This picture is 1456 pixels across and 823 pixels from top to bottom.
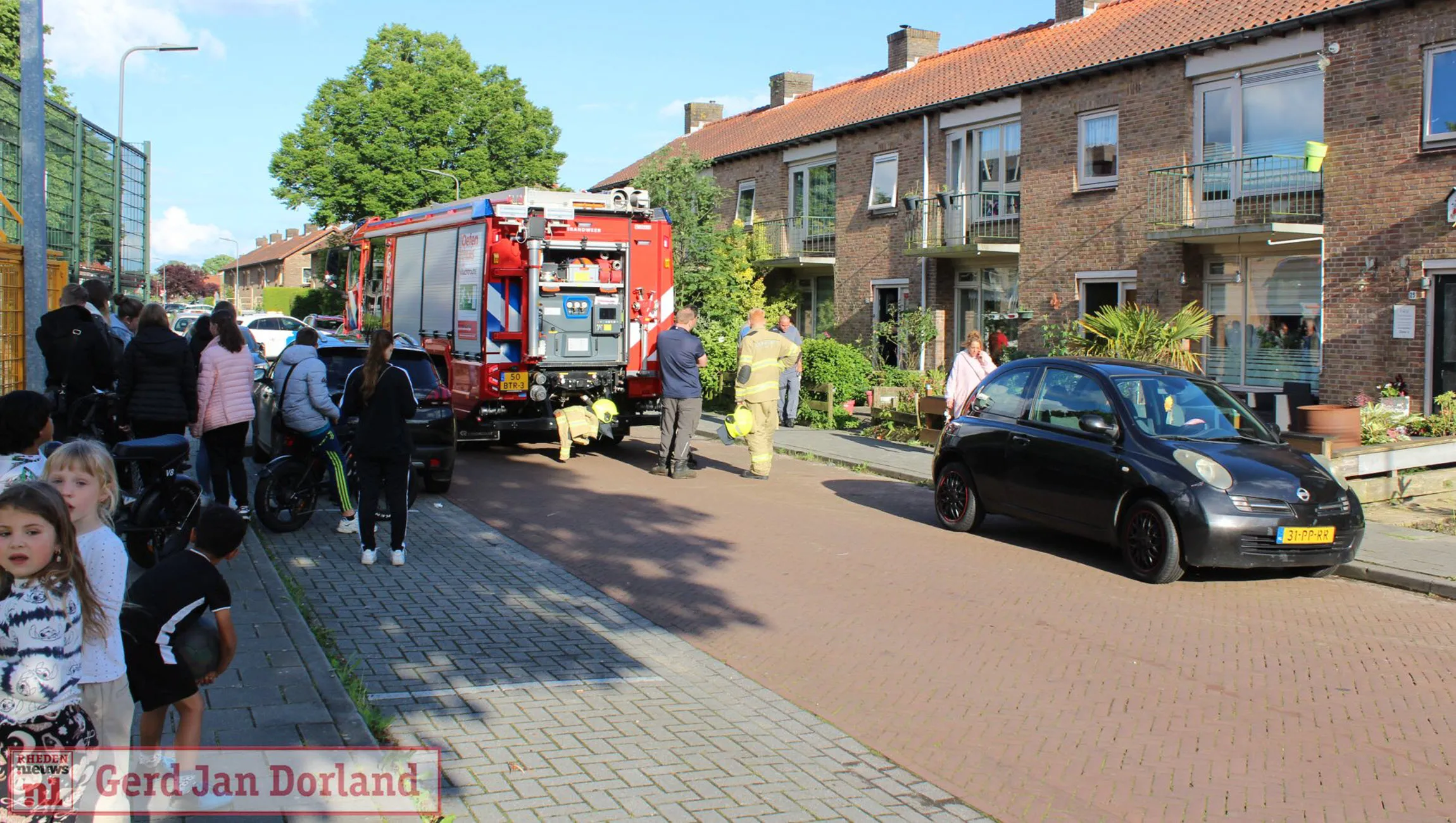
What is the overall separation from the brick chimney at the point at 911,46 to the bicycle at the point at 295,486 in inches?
906

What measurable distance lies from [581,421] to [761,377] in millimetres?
2707

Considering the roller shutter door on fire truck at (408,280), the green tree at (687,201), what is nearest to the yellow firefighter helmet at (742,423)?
the roller shutter door on fire truck at (408,280)

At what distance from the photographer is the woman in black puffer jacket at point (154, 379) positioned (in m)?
8.50

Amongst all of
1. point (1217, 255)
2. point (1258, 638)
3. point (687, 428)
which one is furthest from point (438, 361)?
point (1217, 255)

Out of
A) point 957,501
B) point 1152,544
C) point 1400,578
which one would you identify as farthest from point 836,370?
point 1400,578

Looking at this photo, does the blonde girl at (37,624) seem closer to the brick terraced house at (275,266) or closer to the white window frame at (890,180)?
the white window frame at (890,180)

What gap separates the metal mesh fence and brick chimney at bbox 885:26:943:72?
808 inches

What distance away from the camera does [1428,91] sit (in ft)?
51.5

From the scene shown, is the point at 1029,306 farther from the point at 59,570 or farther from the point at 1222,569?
the point at 59,570

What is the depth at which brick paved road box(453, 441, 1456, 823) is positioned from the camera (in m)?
4.83

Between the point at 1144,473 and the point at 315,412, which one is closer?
the point at 1144,473

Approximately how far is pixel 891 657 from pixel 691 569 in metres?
2.53

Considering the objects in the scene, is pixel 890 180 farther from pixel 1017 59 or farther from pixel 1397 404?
pixel 1397 404

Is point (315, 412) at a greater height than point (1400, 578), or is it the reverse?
point (315, 412)
